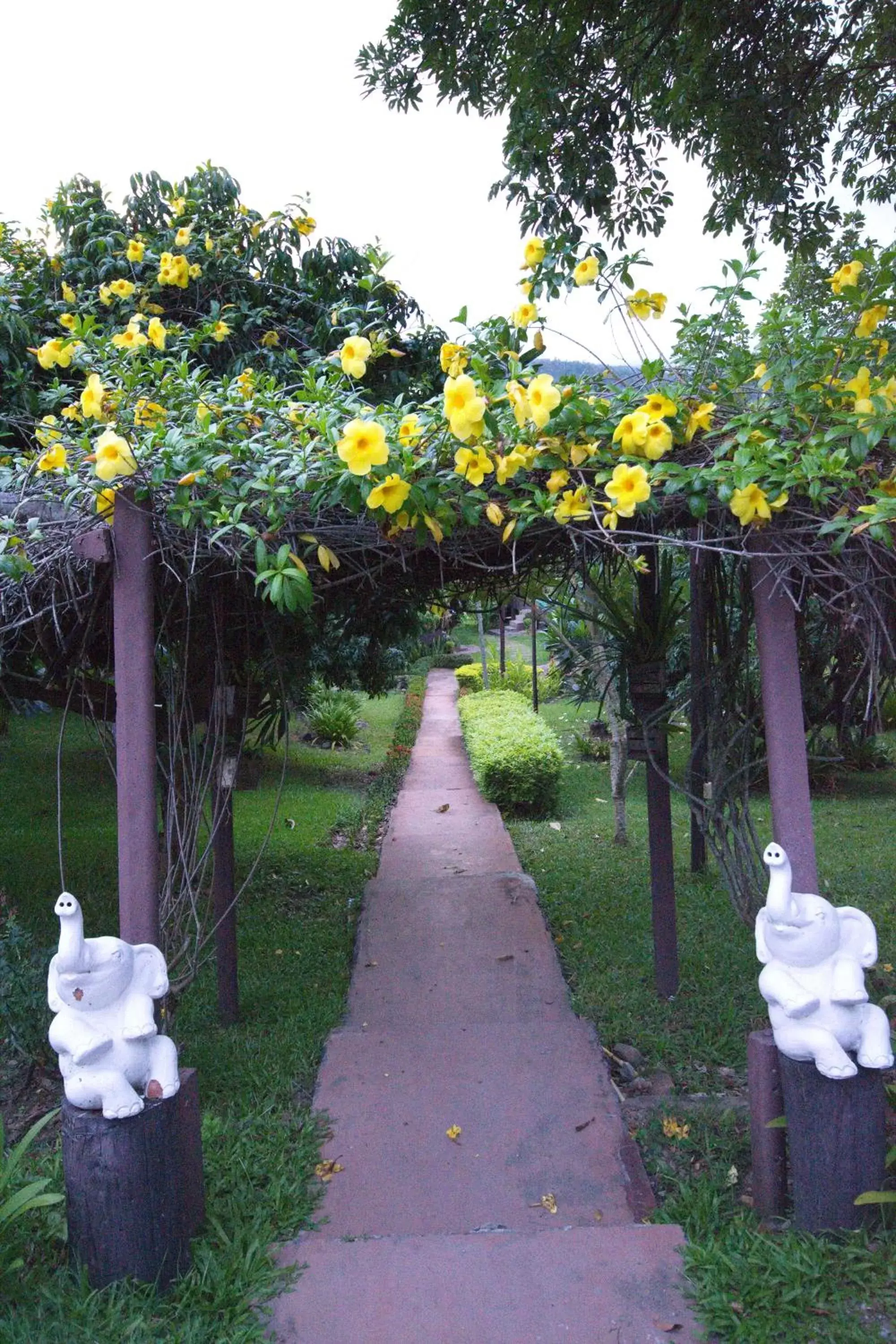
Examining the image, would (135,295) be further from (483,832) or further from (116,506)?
(483,832)

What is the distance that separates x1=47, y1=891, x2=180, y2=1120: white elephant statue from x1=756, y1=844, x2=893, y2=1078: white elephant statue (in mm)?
1574

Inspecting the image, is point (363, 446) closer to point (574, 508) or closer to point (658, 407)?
point (574, 508)

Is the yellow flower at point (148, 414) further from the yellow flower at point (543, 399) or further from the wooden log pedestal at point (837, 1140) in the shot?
the wooden log pedestal at point (837, 1140)

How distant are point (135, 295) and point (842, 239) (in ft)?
16.4

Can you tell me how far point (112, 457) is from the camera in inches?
101

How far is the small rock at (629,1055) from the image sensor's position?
385 centimetres

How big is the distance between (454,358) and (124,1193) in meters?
2.36

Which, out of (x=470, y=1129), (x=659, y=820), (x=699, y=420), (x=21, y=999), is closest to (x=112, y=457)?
(x=699, y=420)

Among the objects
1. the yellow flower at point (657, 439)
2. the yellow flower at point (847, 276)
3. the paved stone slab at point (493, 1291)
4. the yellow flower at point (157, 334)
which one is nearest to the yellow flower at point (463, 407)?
the yellow flower at point (657, 439)

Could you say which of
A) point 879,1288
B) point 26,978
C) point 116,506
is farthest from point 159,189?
point 879,1288

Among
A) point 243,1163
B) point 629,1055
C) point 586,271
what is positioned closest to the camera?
point 586,271

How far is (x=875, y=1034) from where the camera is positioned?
2.44 meters

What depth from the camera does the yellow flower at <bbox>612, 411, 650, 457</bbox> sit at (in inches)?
99.3

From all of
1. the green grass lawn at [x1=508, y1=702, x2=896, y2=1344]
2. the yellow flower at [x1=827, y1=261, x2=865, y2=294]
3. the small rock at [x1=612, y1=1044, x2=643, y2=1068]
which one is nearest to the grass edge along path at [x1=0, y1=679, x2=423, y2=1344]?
the green grass lawn at [x1=508, y1=702, x2=896, y2=1344]
